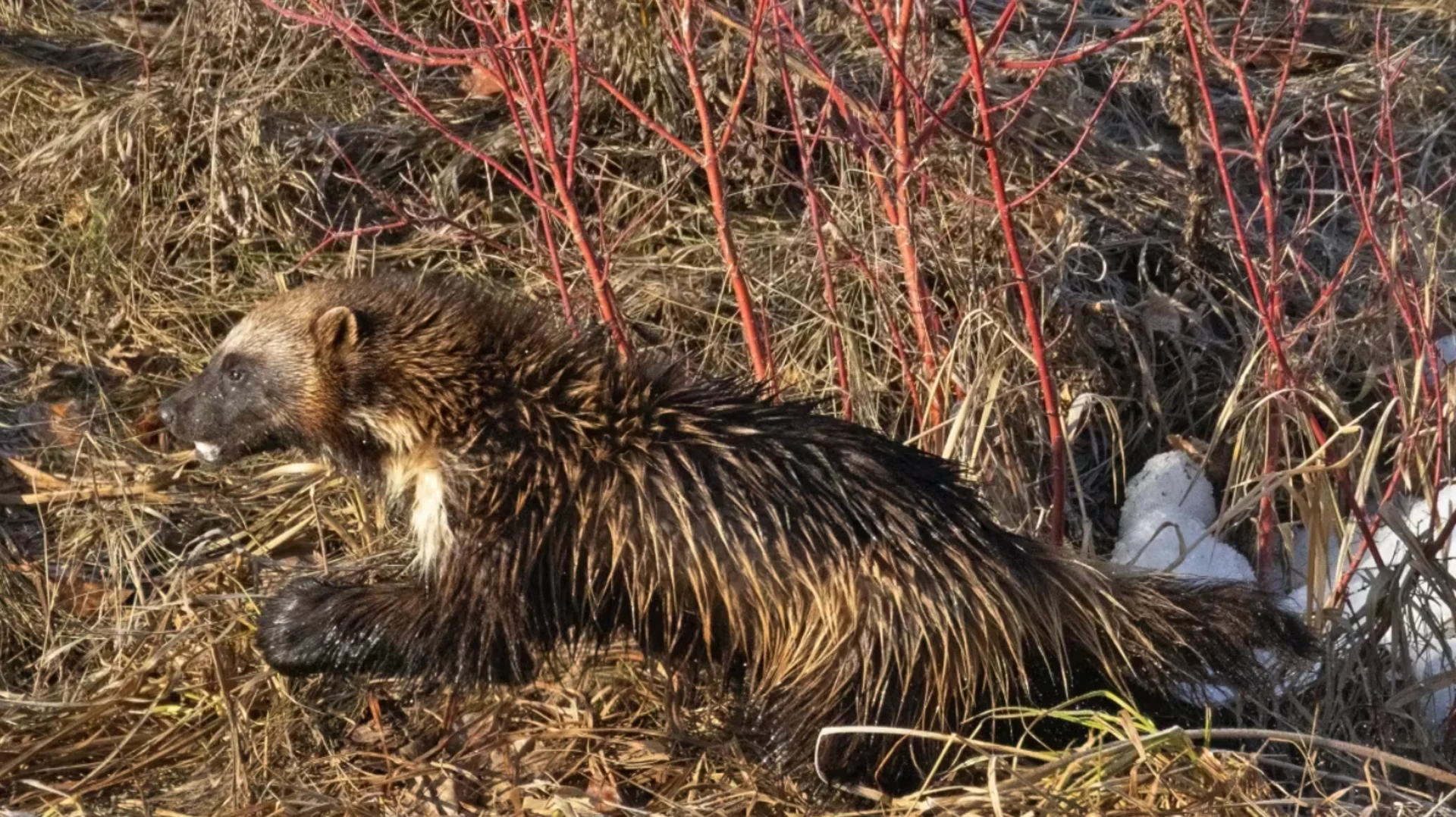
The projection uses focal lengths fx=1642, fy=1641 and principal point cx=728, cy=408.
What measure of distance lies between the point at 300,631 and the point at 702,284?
214 centimetres

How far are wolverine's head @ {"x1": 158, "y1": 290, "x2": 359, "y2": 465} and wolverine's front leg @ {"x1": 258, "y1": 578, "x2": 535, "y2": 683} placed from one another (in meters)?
0.36

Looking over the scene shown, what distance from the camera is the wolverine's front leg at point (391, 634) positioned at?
329 cm

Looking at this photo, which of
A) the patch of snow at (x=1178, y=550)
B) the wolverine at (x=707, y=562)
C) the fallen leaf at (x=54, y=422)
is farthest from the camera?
the fallen leaf at (x=54, y=422)

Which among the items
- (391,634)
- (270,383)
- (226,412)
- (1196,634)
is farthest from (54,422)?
(1196,634)

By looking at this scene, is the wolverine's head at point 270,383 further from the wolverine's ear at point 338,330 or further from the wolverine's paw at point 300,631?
the wolverine's paw at point 300,631

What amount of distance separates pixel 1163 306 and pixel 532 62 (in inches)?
92.0

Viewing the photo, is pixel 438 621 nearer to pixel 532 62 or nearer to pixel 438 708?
pixel 438 708

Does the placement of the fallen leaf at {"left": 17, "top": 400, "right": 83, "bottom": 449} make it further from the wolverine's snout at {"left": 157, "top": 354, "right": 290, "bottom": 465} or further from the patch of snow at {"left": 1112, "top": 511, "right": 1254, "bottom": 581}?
the patch of snow at {"left": 1112, "top": 511, "right": 1254, "bottom": 581}

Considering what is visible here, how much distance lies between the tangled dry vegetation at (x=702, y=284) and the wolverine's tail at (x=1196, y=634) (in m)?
0.15

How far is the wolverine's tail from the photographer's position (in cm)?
333

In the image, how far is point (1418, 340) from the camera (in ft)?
13.8

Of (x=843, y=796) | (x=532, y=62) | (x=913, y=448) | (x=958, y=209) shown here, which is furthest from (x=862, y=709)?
(x=958, y=209)

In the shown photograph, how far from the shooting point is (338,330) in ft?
11.3

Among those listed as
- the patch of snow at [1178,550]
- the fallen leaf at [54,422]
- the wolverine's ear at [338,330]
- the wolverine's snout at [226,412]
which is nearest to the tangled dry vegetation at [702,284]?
the fallen leaf at [54,422]
